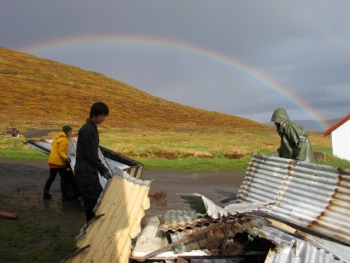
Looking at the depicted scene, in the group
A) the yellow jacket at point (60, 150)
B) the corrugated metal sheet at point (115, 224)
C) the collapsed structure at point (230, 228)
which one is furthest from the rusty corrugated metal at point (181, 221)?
the yellow jacket at point (60, 150)

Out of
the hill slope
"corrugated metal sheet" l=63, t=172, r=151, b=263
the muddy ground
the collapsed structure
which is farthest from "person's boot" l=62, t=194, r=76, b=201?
the hill slope

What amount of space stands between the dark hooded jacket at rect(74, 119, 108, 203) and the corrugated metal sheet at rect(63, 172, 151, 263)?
29cm

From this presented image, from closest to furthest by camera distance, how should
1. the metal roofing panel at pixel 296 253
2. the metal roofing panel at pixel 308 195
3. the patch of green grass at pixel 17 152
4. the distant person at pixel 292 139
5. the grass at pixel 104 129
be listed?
the metal roofing panel at pixel 296 253, the metal roofing panel at pixel 308 195, the distant person at pixel 292 139, the grass at pixel 104 129, the patch of green grass at pixel 17 152

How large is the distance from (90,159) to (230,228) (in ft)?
7.01

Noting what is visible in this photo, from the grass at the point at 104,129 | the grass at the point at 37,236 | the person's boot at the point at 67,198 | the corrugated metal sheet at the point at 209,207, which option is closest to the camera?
the corrugated metal sheet at the point at 209,207

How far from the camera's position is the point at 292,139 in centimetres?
665

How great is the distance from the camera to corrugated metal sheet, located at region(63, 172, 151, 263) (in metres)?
4.31

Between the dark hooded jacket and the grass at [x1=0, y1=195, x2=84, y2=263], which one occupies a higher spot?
the dark hooded jacket

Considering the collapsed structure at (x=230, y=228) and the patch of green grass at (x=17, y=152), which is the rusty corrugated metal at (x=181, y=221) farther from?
the patch of green grass at (x=17, y=152)

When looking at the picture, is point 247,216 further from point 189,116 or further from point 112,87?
point 112,87

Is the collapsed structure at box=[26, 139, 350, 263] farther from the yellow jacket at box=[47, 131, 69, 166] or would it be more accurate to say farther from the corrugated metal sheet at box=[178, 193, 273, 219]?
the yellow jacket at box=[47, 131, 69, 166]

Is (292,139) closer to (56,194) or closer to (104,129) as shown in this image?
(56,194)

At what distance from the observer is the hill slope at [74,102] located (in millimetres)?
57344

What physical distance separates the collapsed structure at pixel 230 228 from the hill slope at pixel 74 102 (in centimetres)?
4347
